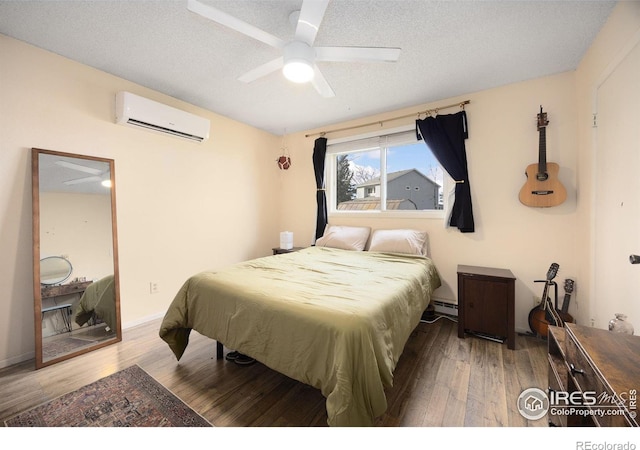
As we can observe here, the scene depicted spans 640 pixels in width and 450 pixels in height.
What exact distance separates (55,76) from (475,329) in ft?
13.9

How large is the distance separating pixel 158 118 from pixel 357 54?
2114 mm

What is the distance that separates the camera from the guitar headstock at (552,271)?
216 cm

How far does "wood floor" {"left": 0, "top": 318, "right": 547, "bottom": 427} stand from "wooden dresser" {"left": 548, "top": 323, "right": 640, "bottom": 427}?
1.10 feet

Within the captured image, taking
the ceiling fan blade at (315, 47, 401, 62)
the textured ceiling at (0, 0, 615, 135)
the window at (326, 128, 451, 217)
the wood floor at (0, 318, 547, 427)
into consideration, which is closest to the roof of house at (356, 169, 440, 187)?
the window at (326, 128, 451, 217)

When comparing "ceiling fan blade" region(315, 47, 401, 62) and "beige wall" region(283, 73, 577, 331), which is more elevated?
"ceiling fan blade" region(315, 47, 401, 62)

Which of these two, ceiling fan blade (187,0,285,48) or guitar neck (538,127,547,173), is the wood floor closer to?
guitar neck (538,127,547,173)

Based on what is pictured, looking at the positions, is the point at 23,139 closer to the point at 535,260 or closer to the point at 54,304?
the point at 54,304

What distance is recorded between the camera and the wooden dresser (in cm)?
72

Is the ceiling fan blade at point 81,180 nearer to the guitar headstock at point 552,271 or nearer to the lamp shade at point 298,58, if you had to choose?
the lamp shade at point 298,58

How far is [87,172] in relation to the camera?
7.45ft

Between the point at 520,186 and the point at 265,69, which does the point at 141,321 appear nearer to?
the point at 265,69

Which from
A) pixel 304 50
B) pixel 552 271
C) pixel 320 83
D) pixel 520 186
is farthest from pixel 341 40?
pixel 552 271

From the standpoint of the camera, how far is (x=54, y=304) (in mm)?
2066

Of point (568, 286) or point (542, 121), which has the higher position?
point (542, 121)
